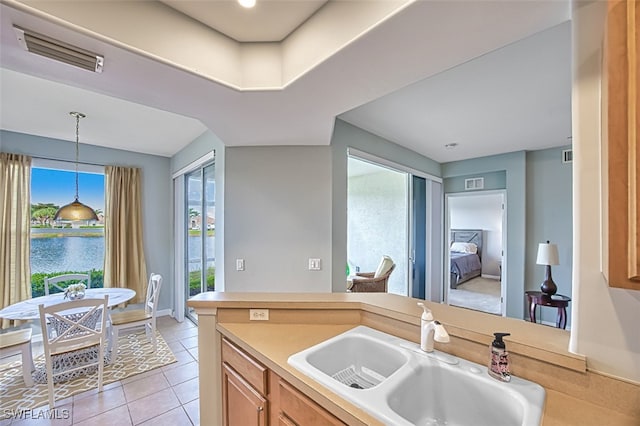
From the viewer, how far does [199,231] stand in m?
4.08

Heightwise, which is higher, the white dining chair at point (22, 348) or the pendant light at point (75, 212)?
the pendant light at point (75, 212)

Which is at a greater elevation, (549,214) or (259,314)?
(549,214)

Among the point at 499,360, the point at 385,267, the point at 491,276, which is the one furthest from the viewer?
the point at 491,276

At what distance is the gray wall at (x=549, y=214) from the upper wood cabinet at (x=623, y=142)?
168 inches

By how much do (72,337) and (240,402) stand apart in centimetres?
Answer: 212

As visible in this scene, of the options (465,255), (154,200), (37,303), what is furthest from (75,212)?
(465,255)

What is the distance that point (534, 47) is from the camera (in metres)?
1.74

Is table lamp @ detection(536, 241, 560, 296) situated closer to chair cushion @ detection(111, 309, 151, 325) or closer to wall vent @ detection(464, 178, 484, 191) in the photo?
wall vent @ detection(464, 178, 484, 191)

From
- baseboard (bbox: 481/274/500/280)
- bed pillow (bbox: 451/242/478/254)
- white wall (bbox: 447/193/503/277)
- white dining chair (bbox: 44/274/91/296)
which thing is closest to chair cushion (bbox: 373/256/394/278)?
white dining chair (bbox: 44/274/91/296)

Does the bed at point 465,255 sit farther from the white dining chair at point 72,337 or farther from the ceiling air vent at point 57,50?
the ceiling air vent at point 57,50

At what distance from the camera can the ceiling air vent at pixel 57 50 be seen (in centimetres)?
121

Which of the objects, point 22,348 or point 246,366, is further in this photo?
point 22,348

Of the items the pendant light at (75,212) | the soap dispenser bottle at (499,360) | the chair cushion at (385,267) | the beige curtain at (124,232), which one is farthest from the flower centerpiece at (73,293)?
the soap dispenser bottle at (499,360)

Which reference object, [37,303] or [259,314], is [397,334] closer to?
[259,314]
